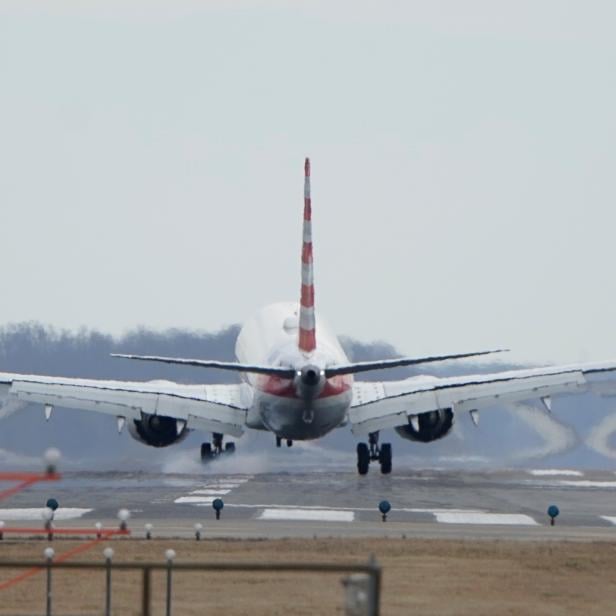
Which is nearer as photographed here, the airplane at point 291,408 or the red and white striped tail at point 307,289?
the red and white striped tail at point 307,289

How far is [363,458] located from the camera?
71.6 m

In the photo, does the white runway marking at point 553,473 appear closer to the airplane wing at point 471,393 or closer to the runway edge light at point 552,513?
the airplane wing at point 471,393

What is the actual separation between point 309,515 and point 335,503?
560cm

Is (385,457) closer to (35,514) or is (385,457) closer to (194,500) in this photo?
(194,500)

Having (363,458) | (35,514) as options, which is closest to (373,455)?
(363,458)

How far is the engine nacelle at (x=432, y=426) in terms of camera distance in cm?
6938

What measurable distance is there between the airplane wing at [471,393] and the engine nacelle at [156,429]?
262 inches

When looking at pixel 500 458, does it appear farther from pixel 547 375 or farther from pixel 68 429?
pixel 68 429

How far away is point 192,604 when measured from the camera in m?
28.6

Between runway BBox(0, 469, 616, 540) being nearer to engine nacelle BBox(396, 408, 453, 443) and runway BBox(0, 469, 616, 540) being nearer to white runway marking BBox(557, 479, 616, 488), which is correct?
white runway marking BBox(557, 479, 616, 488)

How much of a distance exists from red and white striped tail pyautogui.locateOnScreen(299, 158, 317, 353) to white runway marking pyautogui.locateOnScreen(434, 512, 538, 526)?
36.3ft

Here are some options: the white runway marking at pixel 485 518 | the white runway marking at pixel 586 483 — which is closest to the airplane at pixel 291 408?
the white runway marking at pixel 586 483

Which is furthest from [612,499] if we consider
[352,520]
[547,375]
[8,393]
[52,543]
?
[52,543]

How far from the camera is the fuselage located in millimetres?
Result: 60875
